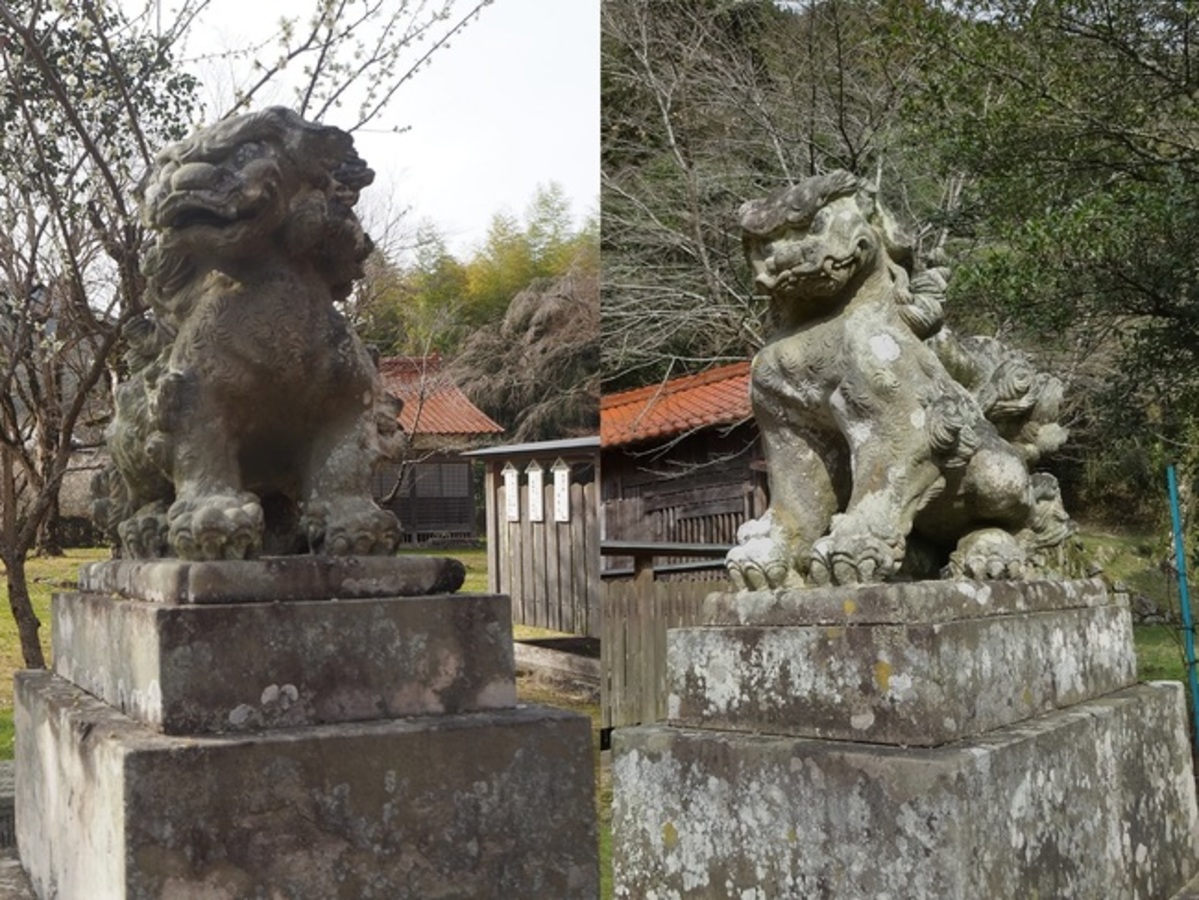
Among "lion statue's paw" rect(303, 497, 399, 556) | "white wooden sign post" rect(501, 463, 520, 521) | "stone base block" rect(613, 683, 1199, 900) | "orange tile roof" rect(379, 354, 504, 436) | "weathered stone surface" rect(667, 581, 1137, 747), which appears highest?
"orange tile roof" rect(379, 354, 504, 436)

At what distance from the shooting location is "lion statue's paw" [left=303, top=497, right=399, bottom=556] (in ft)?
8.16

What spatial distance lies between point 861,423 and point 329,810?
1.47 m

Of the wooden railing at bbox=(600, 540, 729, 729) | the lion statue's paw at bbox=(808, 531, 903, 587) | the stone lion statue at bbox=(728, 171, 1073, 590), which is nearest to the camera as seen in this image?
the lion statue's paw at bbox=(808, 531, 903, 587)

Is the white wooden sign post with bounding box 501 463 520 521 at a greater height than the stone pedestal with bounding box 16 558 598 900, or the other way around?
the white wooden sign post with bounding box 501 463 520 521

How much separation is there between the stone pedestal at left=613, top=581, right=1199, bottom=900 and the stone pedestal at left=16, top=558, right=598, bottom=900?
19.3 inches

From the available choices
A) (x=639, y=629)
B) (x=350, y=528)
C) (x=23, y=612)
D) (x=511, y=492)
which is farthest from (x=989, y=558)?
(x=639, y=629)

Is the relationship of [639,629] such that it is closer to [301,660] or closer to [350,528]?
[350,528]

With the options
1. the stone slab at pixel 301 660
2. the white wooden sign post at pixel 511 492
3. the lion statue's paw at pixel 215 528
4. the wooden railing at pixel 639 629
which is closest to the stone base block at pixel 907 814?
the stone slab at pixel 301 660

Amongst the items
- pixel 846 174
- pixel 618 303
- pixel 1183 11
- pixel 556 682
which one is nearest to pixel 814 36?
pixel 618 303

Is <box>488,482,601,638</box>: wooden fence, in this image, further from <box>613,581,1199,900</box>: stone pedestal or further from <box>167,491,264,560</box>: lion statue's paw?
<box>167,491,264,560</box>: lion statue's paw

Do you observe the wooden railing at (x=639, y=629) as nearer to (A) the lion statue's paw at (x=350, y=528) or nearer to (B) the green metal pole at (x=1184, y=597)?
(B) the green metal pole at (x=1184, y=597)

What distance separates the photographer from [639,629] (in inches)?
289

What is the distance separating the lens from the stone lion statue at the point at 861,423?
2924mm

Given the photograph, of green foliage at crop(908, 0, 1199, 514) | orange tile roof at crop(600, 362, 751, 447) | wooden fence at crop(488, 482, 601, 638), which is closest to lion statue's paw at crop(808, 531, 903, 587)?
wooden fence at crop(488, 482, 601, 638)
